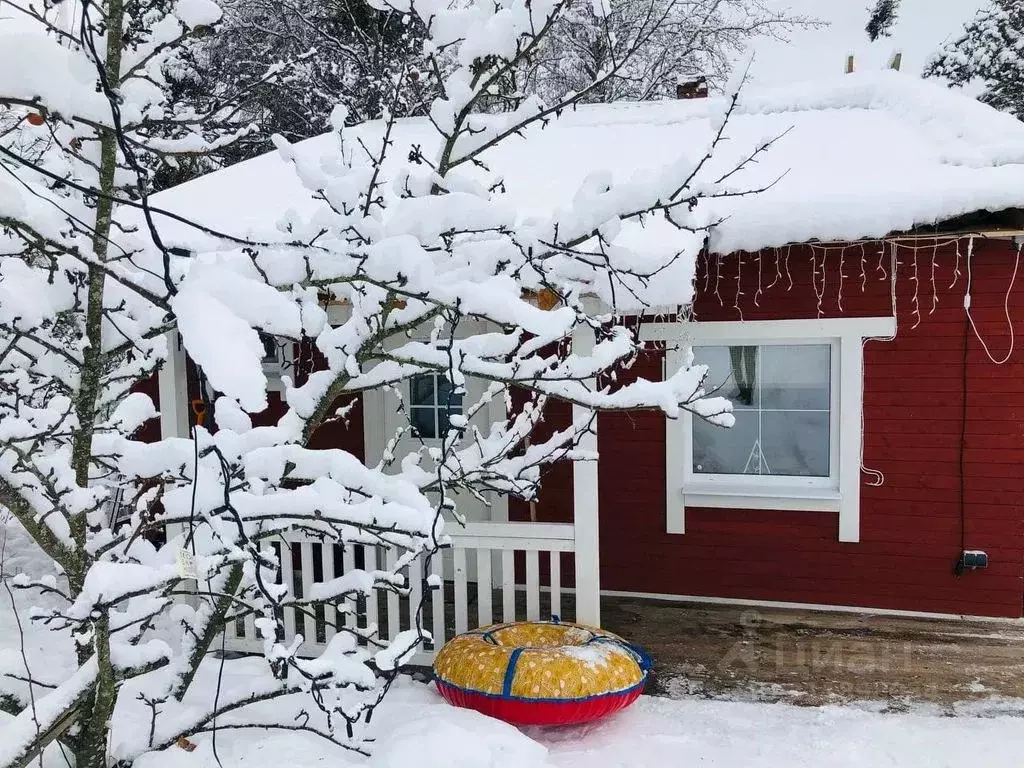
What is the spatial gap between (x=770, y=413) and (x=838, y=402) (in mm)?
465

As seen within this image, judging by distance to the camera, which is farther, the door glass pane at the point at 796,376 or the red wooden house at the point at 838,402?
the door glass pane at the point at 796,376

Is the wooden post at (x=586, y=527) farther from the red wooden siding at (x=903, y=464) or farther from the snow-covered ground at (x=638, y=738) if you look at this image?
the red wooden siding at (x=903, y=464)

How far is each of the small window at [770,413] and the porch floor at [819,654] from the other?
1.02m

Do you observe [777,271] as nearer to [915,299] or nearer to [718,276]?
[718,276]

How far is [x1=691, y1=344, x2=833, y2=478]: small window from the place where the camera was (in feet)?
18.2

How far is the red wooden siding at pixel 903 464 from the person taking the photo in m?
5.14

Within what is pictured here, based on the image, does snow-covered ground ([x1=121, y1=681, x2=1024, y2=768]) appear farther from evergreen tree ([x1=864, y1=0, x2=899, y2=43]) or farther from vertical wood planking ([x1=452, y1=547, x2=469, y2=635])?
evergreen tree ([x1=864, y1=0, x2=899, y2=43])

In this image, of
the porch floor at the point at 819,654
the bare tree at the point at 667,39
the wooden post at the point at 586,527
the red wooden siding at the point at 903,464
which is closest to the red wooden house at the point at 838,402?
the red wooden siding at the point at 903,464

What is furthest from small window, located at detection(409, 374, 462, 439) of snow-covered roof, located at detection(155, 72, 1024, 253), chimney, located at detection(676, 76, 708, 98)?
chimney, located at detection(676, 76, 708, 98)

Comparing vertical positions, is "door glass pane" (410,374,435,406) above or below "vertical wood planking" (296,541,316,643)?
above

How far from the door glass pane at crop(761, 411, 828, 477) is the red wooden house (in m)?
0.01

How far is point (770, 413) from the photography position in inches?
222

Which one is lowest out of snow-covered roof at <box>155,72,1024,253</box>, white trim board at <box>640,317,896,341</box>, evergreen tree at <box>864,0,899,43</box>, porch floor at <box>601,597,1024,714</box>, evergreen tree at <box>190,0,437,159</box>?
porch floor at <box>601,597,1024,714</box>

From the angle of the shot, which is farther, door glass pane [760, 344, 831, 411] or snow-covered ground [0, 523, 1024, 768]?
door glass pane [760, 344, 831, 411]
